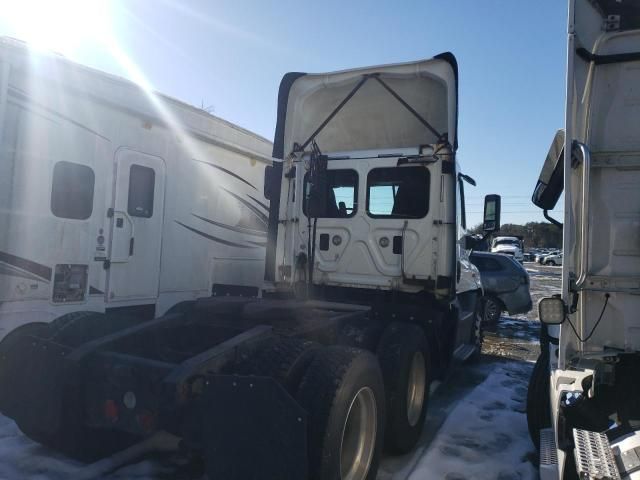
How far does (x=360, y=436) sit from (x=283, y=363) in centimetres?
87

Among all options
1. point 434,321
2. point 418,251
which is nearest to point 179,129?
point 418,251

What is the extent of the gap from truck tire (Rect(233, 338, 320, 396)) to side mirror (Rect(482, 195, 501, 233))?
10.4ft

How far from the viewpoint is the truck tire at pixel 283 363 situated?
3.01 m

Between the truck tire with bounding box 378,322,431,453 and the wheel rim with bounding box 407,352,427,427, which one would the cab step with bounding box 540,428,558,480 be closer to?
the truck tire with bounding box 378,322,431,453

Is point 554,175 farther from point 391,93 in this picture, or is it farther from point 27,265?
point 27,265

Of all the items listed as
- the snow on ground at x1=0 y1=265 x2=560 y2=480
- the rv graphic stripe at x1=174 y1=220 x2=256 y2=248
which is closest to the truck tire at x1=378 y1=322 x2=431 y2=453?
the snow on ground at x1=0 y1=265 x2=560 y2=480

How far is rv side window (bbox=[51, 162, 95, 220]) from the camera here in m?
4.84

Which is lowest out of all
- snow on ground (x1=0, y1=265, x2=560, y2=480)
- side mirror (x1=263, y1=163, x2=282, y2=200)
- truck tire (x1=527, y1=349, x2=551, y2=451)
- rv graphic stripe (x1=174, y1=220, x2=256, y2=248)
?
snow on ground (x1=0, y1=265, x2=560, y2=480)

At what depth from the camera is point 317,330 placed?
12.9 ft

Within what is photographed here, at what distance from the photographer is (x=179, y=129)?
6.19 m

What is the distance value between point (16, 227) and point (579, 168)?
15.4ft

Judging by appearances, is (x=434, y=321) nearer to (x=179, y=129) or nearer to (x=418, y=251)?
(x=418, y=251)

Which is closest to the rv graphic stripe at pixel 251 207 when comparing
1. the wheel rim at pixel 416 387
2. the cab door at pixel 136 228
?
the cab door at pixel 136 228

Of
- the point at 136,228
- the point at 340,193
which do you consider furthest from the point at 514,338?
the point at 136,228
